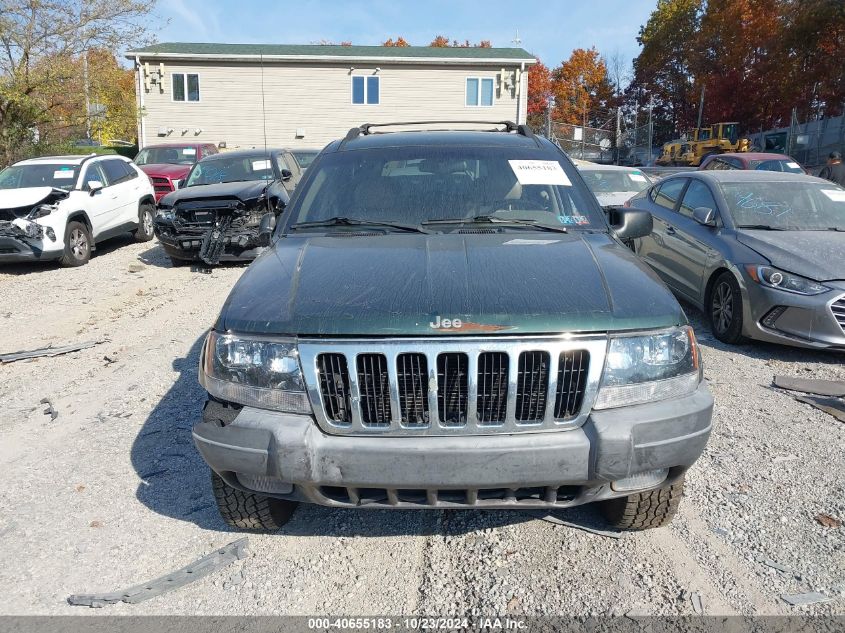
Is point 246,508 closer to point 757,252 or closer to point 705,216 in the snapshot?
point 757,252

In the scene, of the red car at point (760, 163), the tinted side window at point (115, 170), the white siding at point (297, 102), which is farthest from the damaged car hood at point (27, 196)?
the white siding at point (297, 102)

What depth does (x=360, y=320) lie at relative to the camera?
253 centimetres

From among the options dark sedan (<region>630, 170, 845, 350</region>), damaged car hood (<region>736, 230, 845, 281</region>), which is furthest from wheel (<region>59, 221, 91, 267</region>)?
damaged car hood (<region>736, 230, 845, 281</region>)

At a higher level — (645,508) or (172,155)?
(172,155)

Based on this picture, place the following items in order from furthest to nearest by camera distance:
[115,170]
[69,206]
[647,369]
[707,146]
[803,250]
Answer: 1. [707,146]
2. [115,170]
3. [69,206]
4. [803,250]
5. [647,369]

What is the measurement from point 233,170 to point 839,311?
9.13 metres

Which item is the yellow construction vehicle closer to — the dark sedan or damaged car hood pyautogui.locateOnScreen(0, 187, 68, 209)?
the dark sedan

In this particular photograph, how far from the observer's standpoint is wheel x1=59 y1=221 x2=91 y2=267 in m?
10.3

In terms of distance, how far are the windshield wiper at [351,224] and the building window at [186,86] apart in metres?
27.8

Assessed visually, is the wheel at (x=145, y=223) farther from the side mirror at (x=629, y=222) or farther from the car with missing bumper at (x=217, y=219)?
the side mirror at (x=629, y=222)

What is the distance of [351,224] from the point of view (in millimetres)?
3656

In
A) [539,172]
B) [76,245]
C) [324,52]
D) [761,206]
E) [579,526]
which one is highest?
[324,52]

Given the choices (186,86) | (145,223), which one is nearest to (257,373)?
(145,223)

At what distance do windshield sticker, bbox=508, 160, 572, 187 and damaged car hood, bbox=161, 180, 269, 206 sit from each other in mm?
6689
